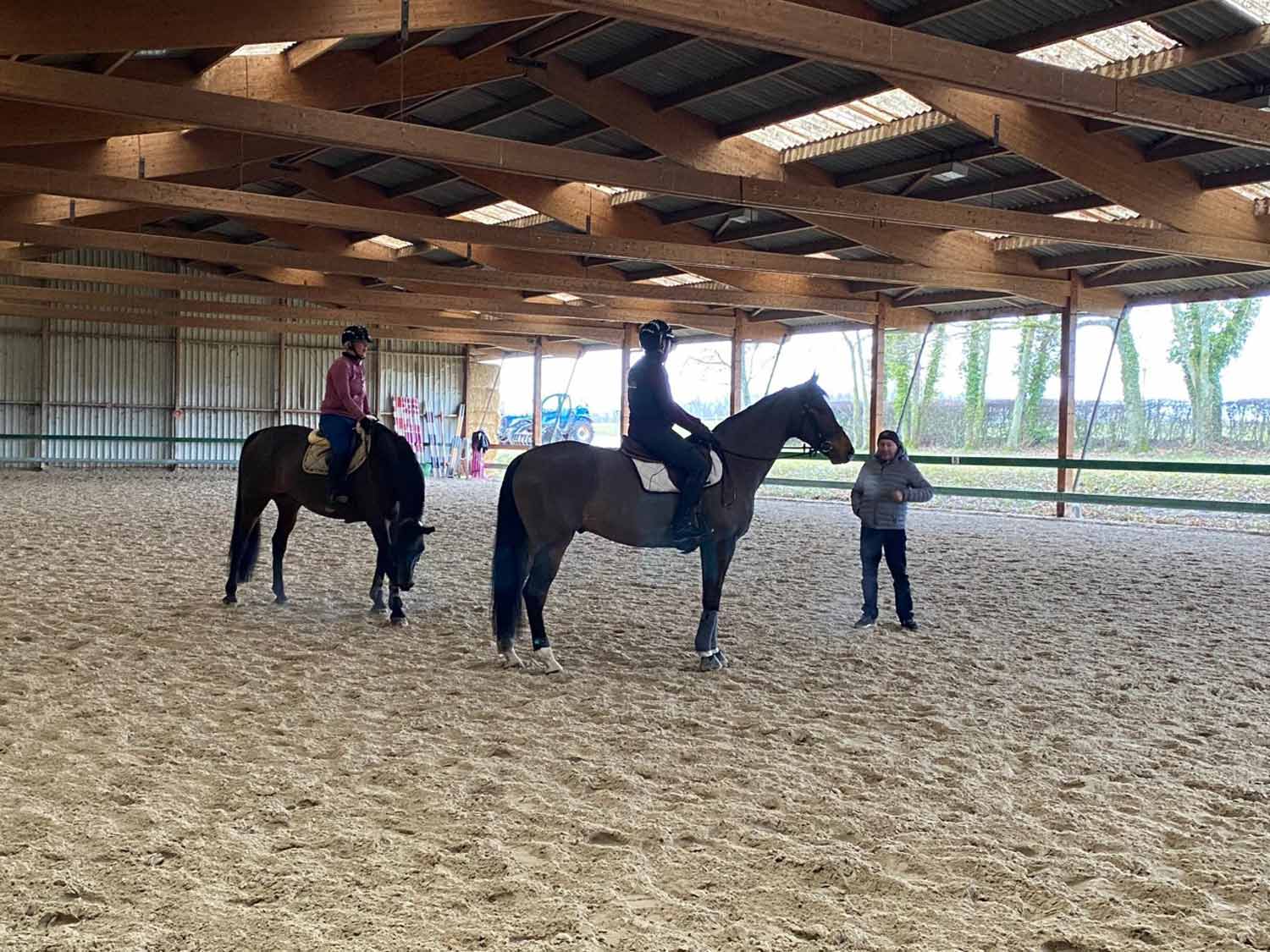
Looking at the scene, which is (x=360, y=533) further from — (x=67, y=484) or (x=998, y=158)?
(x=67, y=484)

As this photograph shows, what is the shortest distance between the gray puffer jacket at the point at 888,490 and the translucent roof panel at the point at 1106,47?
12.5 feet

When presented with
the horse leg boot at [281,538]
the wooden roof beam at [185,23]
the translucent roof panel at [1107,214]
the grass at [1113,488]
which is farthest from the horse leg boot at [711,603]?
the translucent roof panel at [1107,214]

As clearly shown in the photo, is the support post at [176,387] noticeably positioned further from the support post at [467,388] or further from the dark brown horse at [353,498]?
the dark brown horse at [353,498]

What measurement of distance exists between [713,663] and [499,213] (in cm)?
1362

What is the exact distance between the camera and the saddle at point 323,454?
755cm

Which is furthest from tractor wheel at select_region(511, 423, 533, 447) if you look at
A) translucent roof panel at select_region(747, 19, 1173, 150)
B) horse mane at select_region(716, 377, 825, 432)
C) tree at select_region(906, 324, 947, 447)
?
horse mane at select_region(716, 377, 825, 432)

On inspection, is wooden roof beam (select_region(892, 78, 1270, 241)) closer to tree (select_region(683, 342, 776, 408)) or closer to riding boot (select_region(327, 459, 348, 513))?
riding boot (select_region(327, 459, 348, 513))

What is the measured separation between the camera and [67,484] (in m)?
20.2

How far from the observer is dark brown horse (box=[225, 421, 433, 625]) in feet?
24.4

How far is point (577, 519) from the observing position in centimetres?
625

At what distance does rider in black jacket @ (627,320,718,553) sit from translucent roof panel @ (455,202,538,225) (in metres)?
11.8

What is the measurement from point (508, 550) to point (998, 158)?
9074mm

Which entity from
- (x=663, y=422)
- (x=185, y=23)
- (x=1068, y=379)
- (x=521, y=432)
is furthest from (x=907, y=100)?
(x=521, y=432)

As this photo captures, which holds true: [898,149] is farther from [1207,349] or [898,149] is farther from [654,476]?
[1207,349]
